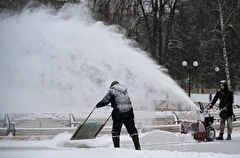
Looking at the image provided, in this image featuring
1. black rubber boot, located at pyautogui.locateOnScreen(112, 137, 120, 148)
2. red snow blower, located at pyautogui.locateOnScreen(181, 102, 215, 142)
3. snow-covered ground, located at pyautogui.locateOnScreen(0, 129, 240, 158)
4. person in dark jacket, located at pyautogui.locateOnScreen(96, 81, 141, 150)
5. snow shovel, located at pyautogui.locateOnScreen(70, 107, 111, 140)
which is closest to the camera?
snow-covered ground, located at pyautogui.locateOnScreen(0, 129, 240, 158)

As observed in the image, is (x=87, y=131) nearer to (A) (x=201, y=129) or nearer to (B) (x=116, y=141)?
(B) (x=116, y=141)

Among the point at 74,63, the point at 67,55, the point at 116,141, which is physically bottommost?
the point at 116,141

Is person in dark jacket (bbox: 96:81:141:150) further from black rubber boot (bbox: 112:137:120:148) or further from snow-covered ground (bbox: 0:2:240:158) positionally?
snow-covered ground (bbox: 0:2:240:158)

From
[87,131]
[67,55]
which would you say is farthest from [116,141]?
[67,55]

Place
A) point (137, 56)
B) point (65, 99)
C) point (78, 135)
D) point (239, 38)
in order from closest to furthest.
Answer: point (78, 135) < point (137, 56) < point (65, 99) < point (239, 38)

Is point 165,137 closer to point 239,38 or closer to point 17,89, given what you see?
point 17,89

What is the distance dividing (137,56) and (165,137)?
268 cm

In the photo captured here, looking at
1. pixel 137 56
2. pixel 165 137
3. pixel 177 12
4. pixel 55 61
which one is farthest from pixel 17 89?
pixel 177 12

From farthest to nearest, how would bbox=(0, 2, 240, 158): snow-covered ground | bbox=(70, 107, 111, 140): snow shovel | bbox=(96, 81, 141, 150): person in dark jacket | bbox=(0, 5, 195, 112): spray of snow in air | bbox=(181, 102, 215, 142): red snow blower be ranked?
1. bbox=(0, 5, 195, 112): spray of snow in air
2. bbox=(181, 102, 215, 142): red snow blower
3. bbox=(0, 2, 240, 158): snow-covered ground
4. bbox=(70, 107, 111, 140): snow shovel
5. bbox=(96, 81, 141, 150): person in dark jacket

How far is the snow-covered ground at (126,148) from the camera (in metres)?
8.14

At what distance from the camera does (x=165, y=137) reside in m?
12.5

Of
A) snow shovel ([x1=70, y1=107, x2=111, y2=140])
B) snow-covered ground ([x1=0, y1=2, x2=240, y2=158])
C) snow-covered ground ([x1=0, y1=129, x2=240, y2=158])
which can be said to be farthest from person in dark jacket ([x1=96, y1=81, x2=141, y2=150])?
snow-covered ground ([x1=0, y1=2, x2=240, y2=158])

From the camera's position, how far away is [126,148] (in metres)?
10.2

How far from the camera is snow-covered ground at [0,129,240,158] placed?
8141mm
